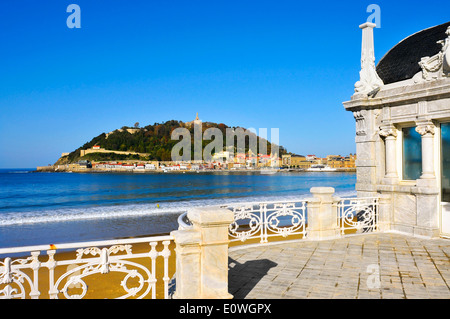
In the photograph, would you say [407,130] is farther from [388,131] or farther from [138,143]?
[138,143]

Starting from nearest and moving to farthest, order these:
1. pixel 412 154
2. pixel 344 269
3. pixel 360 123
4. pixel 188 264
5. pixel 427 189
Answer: pixel 188 264
pixel 344 269
pixel 427 189
pixel 412 154
pixel 360 123

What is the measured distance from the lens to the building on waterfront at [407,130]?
775 cm

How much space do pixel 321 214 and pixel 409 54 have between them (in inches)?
187

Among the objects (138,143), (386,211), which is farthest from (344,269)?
(138,143)

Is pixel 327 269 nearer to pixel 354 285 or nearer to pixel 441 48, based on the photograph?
pixel 354 285

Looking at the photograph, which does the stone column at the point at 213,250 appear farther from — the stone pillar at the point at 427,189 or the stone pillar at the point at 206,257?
the stone pillar at the point at 427,189

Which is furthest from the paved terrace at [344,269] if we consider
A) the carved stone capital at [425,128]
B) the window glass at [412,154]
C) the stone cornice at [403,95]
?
→ the stone cornice at [403,95]

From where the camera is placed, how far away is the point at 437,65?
764 centimetres

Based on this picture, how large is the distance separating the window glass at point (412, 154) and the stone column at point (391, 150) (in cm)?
23

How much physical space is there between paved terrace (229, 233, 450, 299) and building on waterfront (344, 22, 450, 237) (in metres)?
0.88

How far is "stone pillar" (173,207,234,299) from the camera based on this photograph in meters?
3.94

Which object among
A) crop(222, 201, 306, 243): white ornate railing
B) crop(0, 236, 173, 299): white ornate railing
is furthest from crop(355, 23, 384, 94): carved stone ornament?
crop(0, 236, 173, 299): white ornate railing

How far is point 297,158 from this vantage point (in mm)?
174375
